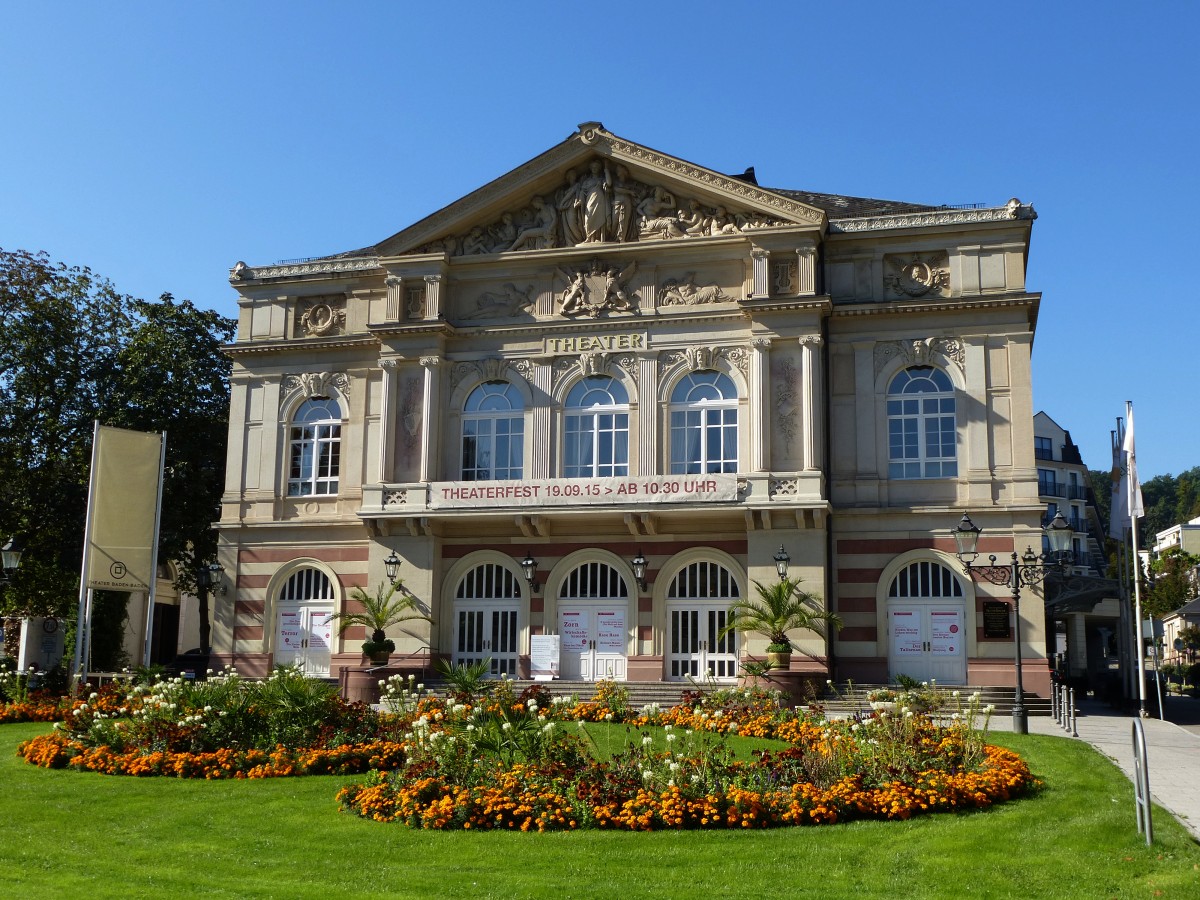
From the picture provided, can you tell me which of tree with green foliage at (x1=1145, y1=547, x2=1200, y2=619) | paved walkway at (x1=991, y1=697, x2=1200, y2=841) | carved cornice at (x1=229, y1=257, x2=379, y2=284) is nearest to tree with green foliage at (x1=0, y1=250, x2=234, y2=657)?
carved cornice at (x1=229, y1=257, x2=379, y2=284)

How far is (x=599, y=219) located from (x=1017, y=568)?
15.8 m

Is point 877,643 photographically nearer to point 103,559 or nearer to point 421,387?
point 421,387

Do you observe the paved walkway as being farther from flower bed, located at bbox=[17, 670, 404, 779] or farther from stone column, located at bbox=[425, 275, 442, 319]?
stone column, located at bbox=[425, 275, 442, 319]

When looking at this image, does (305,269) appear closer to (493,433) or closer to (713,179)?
(493,433)

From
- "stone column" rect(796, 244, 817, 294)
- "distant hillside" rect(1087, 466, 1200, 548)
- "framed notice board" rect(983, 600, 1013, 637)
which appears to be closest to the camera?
"framed notice board" rect(983, 600, 1013, 637)

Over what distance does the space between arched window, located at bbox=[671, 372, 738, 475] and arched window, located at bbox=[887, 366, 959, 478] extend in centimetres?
423

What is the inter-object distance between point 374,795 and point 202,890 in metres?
3.47

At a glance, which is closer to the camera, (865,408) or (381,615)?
(865,408)

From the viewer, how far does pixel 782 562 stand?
29.2 m

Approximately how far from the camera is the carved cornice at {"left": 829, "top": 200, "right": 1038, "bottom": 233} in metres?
30.7

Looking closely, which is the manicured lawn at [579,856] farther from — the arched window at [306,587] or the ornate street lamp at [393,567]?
the arched window at [306,587]

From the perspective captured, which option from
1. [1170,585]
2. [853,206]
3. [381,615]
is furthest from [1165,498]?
[381,615]

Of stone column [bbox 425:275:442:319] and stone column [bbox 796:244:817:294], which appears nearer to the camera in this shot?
stone column [bbox 796:244:817:294]

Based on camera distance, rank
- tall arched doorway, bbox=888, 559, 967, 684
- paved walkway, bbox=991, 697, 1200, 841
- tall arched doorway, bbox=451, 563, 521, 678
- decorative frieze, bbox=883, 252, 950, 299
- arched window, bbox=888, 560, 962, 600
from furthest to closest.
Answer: tall arched doorway, bbox=451, 563, 521, 678, decorative frieze, bbox=883, 252, 950, 299, arched window, bbox=888, 560, 962, 600, tall arched doorway, bbox=888, 559, 967, 684, paved walkway, bbox=991, 697, 1200, 841
